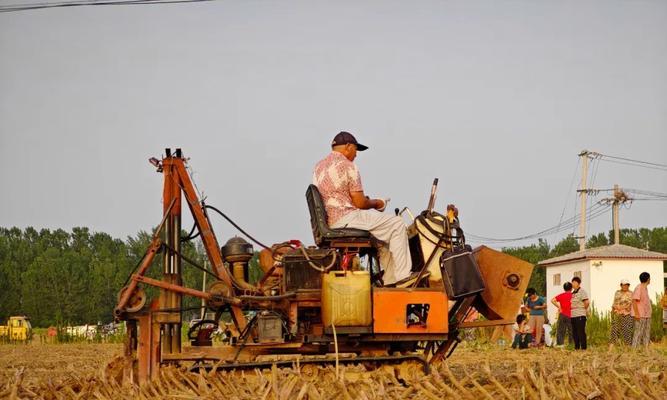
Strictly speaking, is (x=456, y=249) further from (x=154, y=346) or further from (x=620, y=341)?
(x=620, y=341)

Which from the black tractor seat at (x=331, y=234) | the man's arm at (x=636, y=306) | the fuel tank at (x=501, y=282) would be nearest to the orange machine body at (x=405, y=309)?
the black tractor seat at (x=331, y=234)

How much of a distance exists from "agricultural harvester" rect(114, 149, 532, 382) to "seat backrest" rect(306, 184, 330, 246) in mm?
16

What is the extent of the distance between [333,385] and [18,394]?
3.01m

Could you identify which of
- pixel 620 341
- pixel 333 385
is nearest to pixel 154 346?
pixel 333 385

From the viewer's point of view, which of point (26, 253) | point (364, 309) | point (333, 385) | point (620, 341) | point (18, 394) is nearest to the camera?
point (333, 385)

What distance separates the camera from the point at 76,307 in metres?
84.5

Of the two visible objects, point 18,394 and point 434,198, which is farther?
point 434,198

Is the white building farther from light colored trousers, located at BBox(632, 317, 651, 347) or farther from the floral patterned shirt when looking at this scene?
the floral patterned shirt

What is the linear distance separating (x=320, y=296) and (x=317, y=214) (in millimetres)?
880

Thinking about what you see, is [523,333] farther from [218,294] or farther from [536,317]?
[218,294]

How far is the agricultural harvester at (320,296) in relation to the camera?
409 inches

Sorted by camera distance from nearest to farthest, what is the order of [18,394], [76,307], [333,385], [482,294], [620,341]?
[333,385] → [18,394] → [482,294] → [620,341] → [76,307]

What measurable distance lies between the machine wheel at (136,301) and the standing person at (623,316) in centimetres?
1233

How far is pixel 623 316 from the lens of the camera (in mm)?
20469
